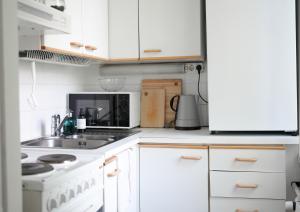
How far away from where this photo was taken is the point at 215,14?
7.63 feet

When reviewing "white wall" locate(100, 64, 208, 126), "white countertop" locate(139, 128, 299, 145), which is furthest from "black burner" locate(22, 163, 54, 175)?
"white wall" locate(100, 64, 208, 126)

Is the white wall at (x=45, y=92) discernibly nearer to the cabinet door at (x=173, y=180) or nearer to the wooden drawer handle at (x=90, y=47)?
the wooden drawer handle at (x=90, y=47)

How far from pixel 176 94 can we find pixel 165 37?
0.50 meters

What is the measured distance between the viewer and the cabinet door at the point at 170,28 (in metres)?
2.58

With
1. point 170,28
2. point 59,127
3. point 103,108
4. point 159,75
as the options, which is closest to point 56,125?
point 59,127

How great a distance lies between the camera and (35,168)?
138cm

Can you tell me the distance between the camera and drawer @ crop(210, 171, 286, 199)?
2.19 m

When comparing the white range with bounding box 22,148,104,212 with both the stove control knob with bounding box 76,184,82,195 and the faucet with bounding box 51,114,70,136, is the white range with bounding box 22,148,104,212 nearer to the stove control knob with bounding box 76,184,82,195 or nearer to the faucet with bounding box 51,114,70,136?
the stove control knob with bounding box 76,184,82,195

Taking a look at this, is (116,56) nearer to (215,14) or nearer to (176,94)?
(176,94)

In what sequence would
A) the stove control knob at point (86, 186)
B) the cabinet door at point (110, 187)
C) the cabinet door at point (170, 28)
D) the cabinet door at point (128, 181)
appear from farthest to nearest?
the cabinet door at point (170, 28) → the cabinet door at point (128, 181) → the cabinet door at point (110, 187) → the stove control knob at point (86, 186)

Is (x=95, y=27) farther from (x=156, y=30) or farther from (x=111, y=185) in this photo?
(x=111, y=185)

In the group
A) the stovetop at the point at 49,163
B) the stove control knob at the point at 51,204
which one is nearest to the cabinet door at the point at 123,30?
the stovetop at the point at 49,163

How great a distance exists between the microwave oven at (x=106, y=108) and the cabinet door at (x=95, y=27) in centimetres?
32

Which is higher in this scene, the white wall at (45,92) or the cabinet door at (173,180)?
the white wall at (45,92)
